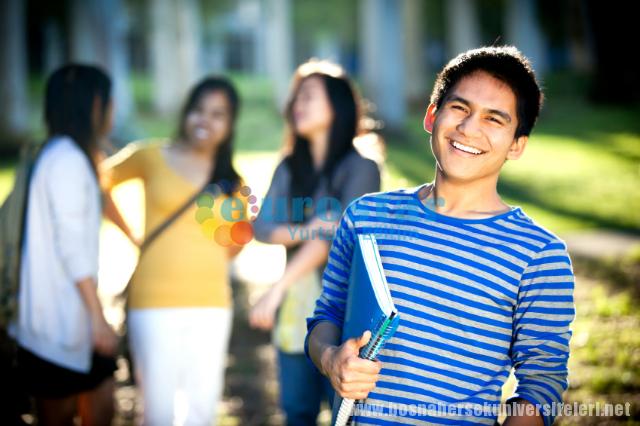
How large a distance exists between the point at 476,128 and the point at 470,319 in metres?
0.48

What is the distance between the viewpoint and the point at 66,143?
2.71m

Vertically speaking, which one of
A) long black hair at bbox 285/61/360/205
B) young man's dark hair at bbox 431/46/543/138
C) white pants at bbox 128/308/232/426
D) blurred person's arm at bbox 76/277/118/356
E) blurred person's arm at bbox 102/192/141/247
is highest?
young man's dark hair at bbox 431/46/543/138

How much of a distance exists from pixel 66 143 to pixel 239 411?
2.15 m

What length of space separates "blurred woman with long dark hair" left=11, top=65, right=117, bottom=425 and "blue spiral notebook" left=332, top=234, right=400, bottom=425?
1443 millimetres

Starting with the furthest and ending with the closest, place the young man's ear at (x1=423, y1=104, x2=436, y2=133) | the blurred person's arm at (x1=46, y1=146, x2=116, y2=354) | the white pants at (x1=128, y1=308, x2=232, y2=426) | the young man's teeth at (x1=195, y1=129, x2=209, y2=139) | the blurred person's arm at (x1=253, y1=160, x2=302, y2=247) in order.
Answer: the young man's teeth at (x1=195, y1=129, x2=209, y2=139)
the white pants at (x1=128, y1=308, x2=232, y2=426)
the blurred person's arm at (x1=253, y1=160, x2=302, y2=247)
the blurred person's arm at (x1=46, y1=146, x2=116, y2=354)
the young man's ear at (x1=423, y1=104, x2=436, y2=133)

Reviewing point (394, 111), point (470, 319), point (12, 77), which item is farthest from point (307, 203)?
point (12, 77)

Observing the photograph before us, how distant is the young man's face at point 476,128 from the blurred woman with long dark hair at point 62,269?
1.62m

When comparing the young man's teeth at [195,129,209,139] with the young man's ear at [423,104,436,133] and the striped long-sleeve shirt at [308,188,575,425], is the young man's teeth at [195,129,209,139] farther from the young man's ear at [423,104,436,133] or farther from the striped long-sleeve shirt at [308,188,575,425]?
the striped long-sleeve shirt at [308,188,575,425]

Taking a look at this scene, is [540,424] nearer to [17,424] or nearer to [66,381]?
[66,381]

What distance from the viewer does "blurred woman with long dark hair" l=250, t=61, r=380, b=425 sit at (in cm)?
278

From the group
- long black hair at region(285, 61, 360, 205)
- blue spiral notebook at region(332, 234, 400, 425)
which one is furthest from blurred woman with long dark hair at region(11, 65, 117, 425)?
blue spiral notebook at region(332, 234, 400, 425)

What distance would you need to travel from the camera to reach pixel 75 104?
2809mm

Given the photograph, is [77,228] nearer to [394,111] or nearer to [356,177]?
[356,177]

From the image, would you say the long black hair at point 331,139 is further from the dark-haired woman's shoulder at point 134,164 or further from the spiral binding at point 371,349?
the spiral binding at point 371,349
